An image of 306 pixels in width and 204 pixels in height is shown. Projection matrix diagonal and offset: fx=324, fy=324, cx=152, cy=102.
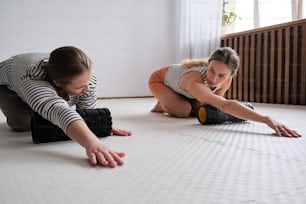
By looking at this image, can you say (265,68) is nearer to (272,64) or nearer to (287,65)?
(272,64)

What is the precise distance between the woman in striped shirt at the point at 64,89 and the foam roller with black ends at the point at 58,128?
0.19 feet

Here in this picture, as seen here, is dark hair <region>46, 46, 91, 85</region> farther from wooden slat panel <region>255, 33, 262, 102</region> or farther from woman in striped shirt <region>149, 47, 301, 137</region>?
wooden slat panel <region>255, 33, 262, 102</region>

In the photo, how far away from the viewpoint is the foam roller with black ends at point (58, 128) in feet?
3.12

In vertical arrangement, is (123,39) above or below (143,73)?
above

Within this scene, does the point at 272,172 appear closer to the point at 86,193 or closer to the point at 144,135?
the point at 86,193

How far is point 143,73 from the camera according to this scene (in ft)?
10.8

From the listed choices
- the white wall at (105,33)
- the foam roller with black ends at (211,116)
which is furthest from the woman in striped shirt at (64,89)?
the white wall at (105,33)

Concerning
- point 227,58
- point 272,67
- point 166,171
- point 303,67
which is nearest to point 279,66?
point 272,67

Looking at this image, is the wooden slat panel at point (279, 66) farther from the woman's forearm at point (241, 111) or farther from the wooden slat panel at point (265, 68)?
the woman's forearm at point (241, 111)

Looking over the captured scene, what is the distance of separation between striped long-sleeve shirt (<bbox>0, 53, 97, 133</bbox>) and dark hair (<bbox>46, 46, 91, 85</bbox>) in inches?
2.2

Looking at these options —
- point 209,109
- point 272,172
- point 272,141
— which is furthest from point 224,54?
point 272,172

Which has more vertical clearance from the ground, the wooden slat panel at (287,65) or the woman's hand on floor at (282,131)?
the wooden slat panel at (287,65)

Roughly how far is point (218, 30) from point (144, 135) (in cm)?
207

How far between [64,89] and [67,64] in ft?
0.37
